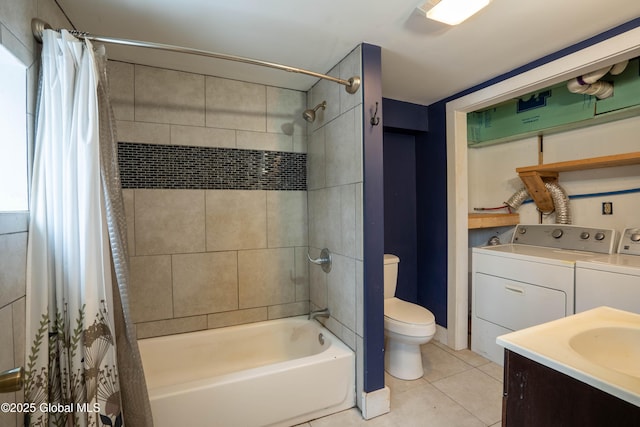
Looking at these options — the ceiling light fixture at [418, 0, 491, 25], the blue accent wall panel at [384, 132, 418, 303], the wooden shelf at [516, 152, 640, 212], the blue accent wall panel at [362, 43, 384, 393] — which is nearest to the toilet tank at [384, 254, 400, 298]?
the blue accent wall panel at [384, 132, 418, 303]

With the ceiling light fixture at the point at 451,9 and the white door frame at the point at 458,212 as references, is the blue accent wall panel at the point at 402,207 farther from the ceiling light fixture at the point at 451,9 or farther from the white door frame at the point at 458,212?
the ceiling light fixture at the point at 451,9

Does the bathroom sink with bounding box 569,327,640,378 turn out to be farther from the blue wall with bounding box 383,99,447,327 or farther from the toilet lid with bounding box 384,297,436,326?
the blue wall with bounding box 383,99,447,327

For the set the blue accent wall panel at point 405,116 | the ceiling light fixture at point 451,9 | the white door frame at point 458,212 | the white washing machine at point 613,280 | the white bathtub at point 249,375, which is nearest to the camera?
the ceiling light fixture at point 451,9

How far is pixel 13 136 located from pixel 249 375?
146 cm

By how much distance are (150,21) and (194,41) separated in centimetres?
25

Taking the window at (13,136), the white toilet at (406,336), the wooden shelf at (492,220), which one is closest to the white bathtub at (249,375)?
the white toilet at (406,336)

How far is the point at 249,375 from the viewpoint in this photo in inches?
60.2

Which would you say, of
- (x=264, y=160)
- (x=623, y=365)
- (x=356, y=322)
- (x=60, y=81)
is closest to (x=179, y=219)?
(x=264, y=160)

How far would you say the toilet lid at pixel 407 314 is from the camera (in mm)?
2020

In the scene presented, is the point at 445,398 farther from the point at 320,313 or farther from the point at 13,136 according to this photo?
the point at 13,136

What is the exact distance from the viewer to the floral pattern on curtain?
1104 mm

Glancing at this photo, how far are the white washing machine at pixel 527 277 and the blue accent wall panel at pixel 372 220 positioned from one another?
3.71ft

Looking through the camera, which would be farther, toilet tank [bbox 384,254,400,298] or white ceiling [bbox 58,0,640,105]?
toilet tank [bbox 384,254,400,298]

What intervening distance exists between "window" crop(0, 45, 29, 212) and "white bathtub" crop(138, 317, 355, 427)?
1032mm
